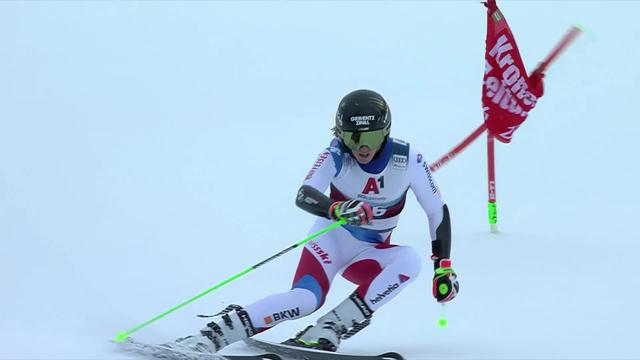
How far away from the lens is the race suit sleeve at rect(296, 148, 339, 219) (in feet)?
14.9

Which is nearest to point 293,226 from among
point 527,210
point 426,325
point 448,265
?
point 527,210

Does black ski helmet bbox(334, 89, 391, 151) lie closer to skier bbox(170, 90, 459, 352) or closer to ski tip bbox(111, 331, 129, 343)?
skier bbox(170, 90, 459, 352)

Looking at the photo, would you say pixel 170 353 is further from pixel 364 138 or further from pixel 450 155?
pixel 450 155

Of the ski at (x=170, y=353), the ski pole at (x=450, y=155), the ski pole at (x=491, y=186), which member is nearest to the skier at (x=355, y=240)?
the ski at (x=170, y=353)

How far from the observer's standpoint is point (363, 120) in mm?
4605

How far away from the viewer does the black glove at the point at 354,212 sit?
14.4 ft

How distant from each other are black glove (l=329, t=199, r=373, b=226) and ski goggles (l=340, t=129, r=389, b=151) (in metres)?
0.37

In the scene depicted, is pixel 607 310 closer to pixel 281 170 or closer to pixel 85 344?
pixel 85 344

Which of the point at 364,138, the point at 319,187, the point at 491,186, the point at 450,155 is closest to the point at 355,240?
the point at 319,187

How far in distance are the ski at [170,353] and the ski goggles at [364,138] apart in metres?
1.09

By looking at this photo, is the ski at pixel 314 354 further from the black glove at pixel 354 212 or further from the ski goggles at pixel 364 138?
the ski goggles at pixel 364 138

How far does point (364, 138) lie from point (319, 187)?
33 cm

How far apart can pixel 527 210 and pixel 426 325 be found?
3.20 meters

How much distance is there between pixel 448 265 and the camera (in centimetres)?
457
